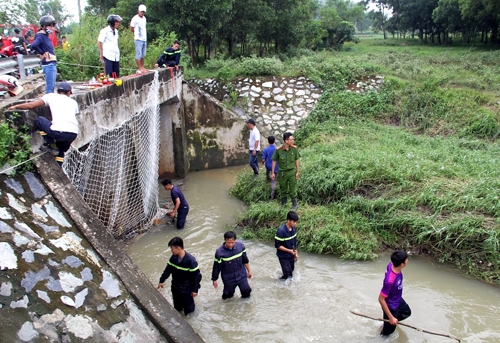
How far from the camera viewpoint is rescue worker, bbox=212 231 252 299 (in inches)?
186

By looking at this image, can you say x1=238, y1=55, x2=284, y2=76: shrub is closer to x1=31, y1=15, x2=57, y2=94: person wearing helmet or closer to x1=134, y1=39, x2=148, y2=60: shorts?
x1=134, y1=39, x2=148, y2=60: shorts

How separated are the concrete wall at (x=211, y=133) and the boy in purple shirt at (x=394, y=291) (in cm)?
792

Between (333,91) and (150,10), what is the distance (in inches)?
278

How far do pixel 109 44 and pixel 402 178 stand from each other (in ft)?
18.7

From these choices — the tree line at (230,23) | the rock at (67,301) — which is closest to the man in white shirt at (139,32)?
the rock at (67,301)

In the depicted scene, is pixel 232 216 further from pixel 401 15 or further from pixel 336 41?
pixel 401 15

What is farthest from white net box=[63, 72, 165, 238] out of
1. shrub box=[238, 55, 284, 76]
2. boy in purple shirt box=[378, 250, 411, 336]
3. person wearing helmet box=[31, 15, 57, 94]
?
shrub box=[238, 55, 284, 76]

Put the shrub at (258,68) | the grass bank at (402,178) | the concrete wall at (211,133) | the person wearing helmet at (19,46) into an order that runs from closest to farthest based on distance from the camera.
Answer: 1. the grass bank at (402,178)
2. the person wearing helmet at (19,46)
3. the concrete wall at (211,133)
4. the shrub at (258,68)

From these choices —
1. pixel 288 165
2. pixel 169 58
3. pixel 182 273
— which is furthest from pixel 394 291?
pixel 169 58

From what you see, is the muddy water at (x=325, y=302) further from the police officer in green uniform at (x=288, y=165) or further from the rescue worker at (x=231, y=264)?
the police officer in green uniform at (x=288, y=165)

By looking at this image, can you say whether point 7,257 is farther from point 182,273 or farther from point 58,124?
point 182,273

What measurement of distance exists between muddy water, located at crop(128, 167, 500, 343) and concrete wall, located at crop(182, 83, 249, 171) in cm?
468

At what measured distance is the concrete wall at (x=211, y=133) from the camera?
451 inches

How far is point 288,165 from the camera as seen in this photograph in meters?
6.92
